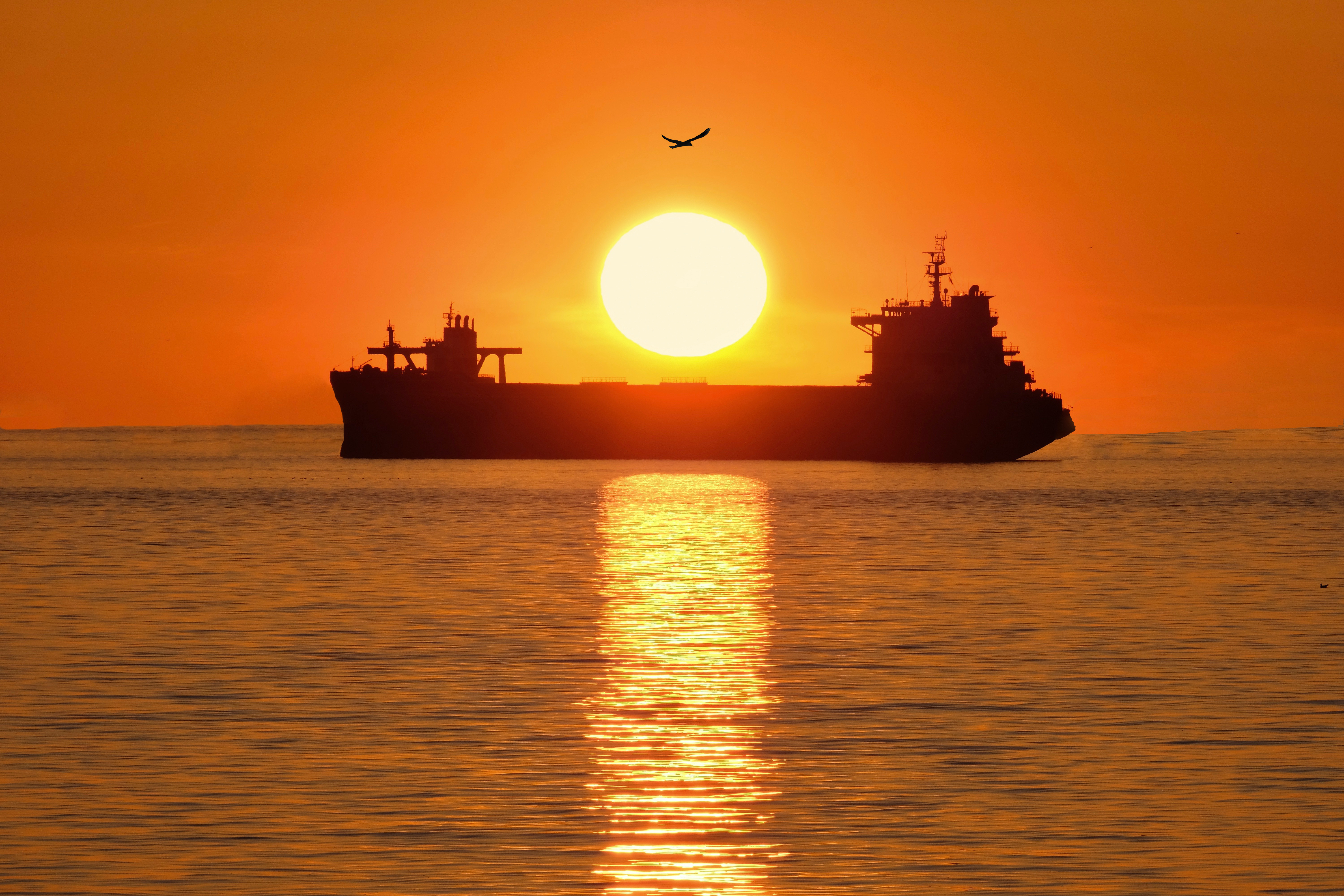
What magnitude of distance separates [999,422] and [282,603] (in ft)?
298

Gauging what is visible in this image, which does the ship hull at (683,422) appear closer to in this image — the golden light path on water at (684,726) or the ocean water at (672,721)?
the ocean water at (672,721)

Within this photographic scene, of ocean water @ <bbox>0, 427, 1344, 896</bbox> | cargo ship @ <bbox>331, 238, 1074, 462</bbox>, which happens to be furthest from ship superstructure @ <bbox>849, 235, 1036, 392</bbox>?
ocean water @ <bbox>0, 427, 1344, 896</bbox>

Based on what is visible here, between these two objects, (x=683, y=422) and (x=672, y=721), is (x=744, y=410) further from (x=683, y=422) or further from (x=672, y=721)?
(x=672, y=721)

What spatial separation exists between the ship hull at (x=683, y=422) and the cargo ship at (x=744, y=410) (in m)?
0.12

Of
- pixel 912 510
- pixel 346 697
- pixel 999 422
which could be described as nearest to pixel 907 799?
pixel 346 697

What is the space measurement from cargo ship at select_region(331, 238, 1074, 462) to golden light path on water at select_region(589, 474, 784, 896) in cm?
7295

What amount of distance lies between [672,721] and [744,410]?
101m

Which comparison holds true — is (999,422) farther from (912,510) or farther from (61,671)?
(61,671)

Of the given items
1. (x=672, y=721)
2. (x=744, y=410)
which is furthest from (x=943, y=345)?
(x=672, y=721)

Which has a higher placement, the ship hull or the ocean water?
the ship hull

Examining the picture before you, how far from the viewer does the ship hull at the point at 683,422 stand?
363 ft

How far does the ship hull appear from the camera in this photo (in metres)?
110

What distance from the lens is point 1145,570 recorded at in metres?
34.7

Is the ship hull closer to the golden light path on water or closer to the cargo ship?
the cargo ship
